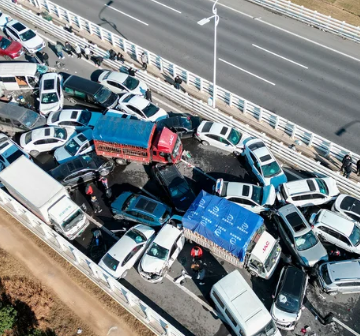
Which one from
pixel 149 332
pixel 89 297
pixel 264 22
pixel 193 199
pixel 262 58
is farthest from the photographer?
pixel 264 22

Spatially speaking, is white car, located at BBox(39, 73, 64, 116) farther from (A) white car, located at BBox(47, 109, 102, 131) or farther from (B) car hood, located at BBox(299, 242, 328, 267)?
(B) car hood, located at BBox(299, 242, 328, 267)

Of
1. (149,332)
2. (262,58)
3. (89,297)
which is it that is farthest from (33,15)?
(149,332)

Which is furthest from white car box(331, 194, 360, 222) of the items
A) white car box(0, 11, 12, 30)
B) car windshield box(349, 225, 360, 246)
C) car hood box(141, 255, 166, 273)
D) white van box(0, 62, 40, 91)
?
white car box(0, 11, 12, 30)

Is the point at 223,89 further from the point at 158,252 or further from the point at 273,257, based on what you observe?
the point at 158,252

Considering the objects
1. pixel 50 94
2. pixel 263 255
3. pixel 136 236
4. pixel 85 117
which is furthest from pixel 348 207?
pixel 50 94

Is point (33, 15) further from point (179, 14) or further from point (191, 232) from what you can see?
point (191, 232)

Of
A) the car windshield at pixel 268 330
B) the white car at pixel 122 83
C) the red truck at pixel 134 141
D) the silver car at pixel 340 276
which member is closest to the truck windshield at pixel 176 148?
the red truck at pixel 134 141
